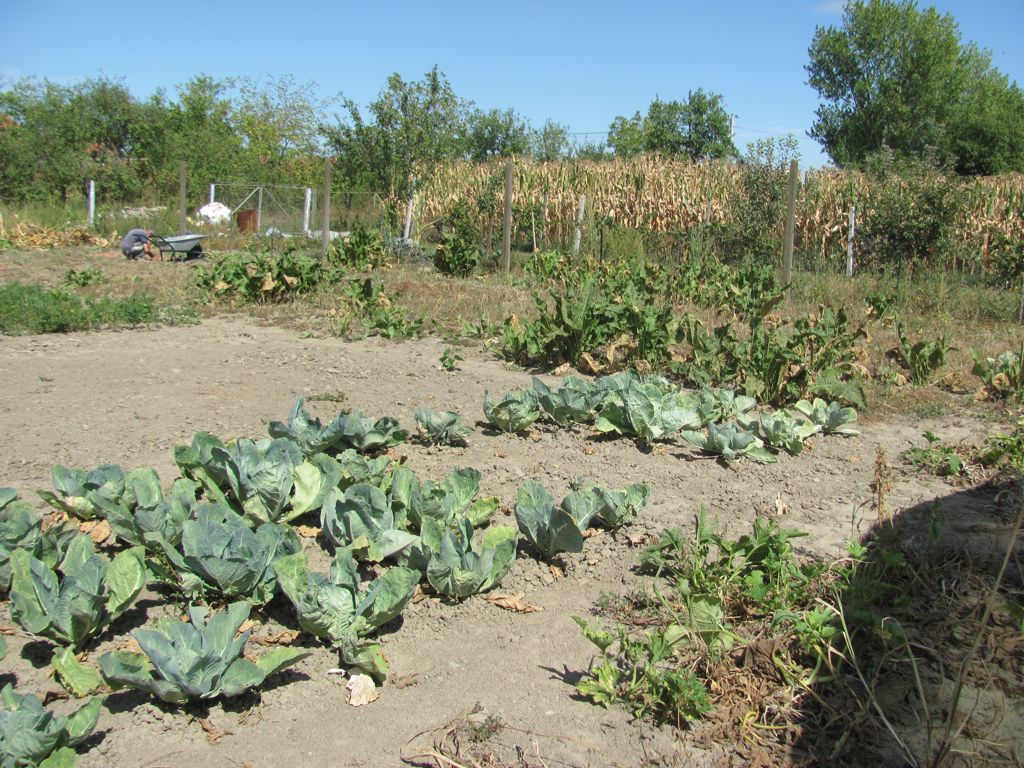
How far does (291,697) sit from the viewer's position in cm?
263

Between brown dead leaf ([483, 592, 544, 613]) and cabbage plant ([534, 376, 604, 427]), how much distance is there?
198 cm

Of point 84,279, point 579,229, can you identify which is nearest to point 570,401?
point 84,279

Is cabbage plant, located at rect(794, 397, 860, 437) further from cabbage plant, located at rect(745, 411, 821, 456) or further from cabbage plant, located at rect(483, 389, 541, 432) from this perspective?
cabbage plant, located at rect(483, 389, 541, 432)

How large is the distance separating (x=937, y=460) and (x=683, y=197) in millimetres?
15202

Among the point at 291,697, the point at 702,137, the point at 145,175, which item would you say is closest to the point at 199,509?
the point at 291,697

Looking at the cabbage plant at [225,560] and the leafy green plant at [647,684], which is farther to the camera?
the cabbage plant at [225,560]

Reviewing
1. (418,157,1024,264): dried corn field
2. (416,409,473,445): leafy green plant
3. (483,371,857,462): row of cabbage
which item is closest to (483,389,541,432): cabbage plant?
(483,371,857,462): row of cabbage

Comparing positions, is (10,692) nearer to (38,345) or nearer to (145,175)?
(38,345)

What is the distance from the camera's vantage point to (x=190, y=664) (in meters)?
2.41

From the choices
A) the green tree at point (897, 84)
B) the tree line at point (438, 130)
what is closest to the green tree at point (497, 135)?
the tree line at point (438, 130)

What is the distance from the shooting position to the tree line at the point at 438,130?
17438 mm

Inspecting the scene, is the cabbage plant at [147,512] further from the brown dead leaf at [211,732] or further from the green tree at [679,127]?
the green tree at [679,127]

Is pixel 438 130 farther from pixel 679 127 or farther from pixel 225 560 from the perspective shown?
pixel 679 127

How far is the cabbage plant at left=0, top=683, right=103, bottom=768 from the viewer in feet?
6.84
